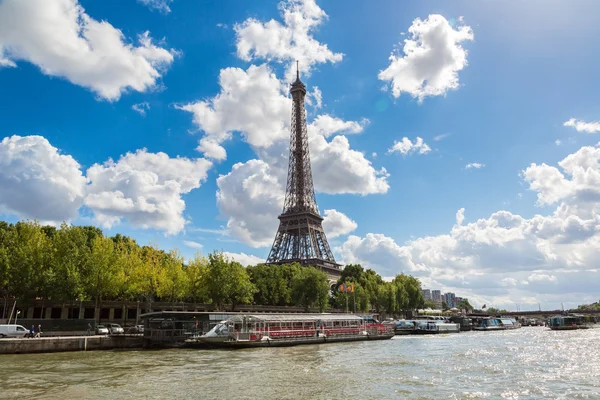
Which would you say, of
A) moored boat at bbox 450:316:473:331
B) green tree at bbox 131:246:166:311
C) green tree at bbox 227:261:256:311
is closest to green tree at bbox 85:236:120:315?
green tree at bbox 131:246:166:311

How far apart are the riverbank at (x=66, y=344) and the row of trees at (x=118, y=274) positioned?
Result: 14.3 metres

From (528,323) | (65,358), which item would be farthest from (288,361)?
(528,323)

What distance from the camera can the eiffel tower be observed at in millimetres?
139250

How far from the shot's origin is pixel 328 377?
2783cm

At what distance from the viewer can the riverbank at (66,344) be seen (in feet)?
139

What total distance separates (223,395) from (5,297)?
54971 mm

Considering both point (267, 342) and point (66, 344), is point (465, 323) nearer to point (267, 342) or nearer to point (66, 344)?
point (267, 342)

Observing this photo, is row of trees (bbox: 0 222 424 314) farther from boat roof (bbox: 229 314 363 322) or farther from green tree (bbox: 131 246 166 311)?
boat roof (bbox: 229 314 363 322)

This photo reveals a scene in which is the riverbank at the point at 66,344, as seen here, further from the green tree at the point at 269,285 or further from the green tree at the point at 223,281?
the green tree at the point at 269,285

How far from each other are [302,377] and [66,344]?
29.5 meters

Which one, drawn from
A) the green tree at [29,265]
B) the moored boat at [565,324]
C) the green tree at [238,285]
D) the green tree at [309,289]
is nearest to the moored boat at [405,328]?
the green tree at [309,289]

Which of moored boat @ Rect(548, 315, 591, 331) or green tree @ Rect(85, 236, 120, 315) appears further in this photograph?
moored boat @ Rect(548, 315, 591, 331)

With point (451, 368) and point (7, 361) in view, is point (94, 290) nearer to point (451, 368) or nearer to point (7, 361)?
point (7, 361)

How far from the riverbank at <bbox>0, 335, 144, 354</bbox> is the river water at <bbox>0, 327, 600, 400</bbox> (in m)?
2.34
